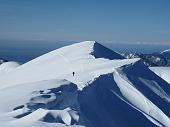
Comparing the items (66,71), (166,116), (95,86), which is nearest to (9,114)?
(95,86)

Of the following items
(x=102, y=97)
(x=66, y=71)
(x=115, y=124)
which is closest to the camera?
(x=115, y=124)

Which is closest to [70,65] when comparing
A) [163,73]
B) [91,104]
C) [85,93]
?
[85,93]

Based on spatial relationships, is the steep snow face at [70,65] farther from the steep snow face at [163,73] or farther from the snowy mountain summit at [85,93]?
the steep snow face at [163,73]

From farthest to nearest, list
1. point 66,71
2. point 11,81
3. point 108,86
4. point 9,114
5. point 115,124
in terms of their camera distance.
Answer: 1. point 11,81
2. point 66,71
3. point 108,86
4. point 115,124
5. point 9,114

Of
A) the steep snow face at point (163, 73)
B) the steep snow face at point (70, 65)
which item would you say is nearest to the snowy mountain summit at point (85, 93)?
the steep snow face at point (70, 65)

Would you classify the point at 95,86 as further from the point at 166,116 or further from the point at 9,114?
the point at 9,114

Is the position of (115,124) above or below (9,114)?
below

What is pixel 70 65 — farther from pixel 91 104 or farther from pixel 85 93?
pixel 91 104
